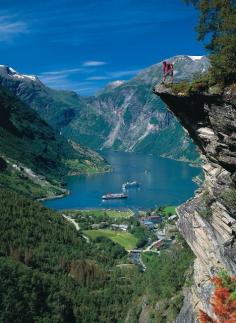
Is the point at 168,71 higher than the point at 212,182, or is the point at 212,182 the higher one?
the point at 168,71

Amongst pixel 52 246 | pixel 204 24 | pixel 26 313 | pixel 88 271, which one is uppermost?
pixel 52 246

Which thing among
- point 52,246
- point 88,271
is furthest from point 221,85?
point 52,246

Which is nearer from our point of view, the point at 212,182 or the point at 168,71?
the point at 168,71

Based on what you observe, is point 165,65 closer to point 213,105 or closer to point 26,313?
point 213,105

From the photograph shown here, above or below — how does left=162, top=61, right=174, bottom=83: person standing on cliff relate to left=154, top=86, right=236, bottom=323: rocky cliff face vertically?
above
